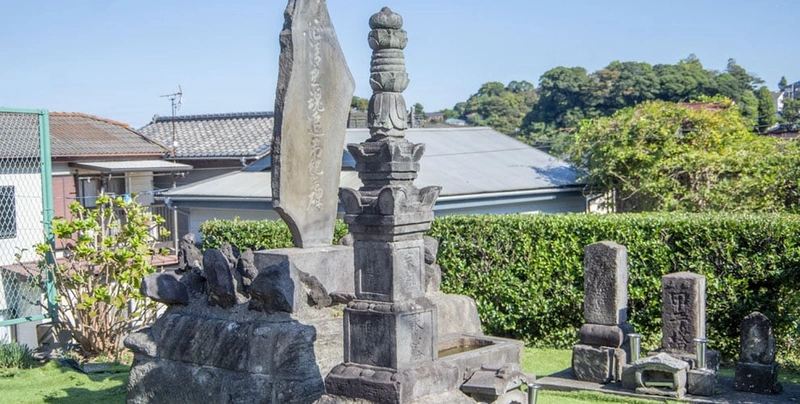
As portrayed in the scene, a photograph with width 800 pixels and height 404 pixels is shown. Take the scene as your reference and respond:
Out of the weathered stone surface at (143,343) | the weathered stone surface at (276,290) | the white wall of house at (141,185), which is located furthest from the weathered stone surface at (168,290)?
the white wall of house at (141,185)

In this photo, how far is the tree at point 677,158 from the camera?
1512cm

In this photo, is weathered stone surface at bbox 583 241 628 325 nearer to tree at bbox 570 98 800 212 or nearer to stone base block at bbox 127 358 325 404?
stone base block at bbox 127 358 325 404

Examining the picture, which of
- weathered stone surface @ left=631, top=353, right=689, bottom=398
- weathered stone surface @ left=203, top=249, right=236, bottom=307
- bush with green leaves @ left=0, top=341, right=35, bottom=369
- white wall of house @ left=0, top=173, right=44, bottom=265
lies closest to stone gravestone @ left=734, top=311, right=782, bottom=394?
weathered stone surface @ left=631, top=353, right=689, bottom=398

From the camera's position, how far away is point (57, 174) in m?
17.8

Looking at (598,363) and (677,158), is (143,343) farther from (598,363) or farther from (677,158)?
(677,158)

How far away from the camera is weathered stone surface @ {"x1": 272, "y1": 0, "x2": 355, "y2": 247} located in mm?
8047

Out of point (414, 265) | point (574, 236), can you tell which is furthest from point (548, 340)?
point (414, 265)

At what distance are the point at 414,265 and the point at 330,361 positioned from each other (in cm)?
153

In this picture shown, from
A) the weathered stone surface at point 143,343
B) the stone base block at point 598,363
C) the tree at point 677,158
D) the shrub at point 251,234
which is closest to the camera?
the weathered stone surface at point 143,343

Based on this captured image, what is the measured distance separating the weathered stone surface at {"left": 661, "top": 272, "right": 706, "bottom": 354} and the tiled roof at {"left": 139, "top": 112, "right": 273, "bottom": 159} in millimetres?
12789

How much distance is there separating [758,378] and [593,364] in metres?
1.85

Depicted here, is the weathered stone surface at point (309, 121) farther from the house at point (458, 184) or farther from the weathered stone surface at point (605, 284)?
the house at point (458, 184)

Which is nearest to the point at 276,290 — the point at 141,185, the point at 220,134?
the point at 141,185

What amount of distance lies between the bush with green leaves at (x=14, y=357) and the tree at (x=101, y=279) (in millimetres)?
637
